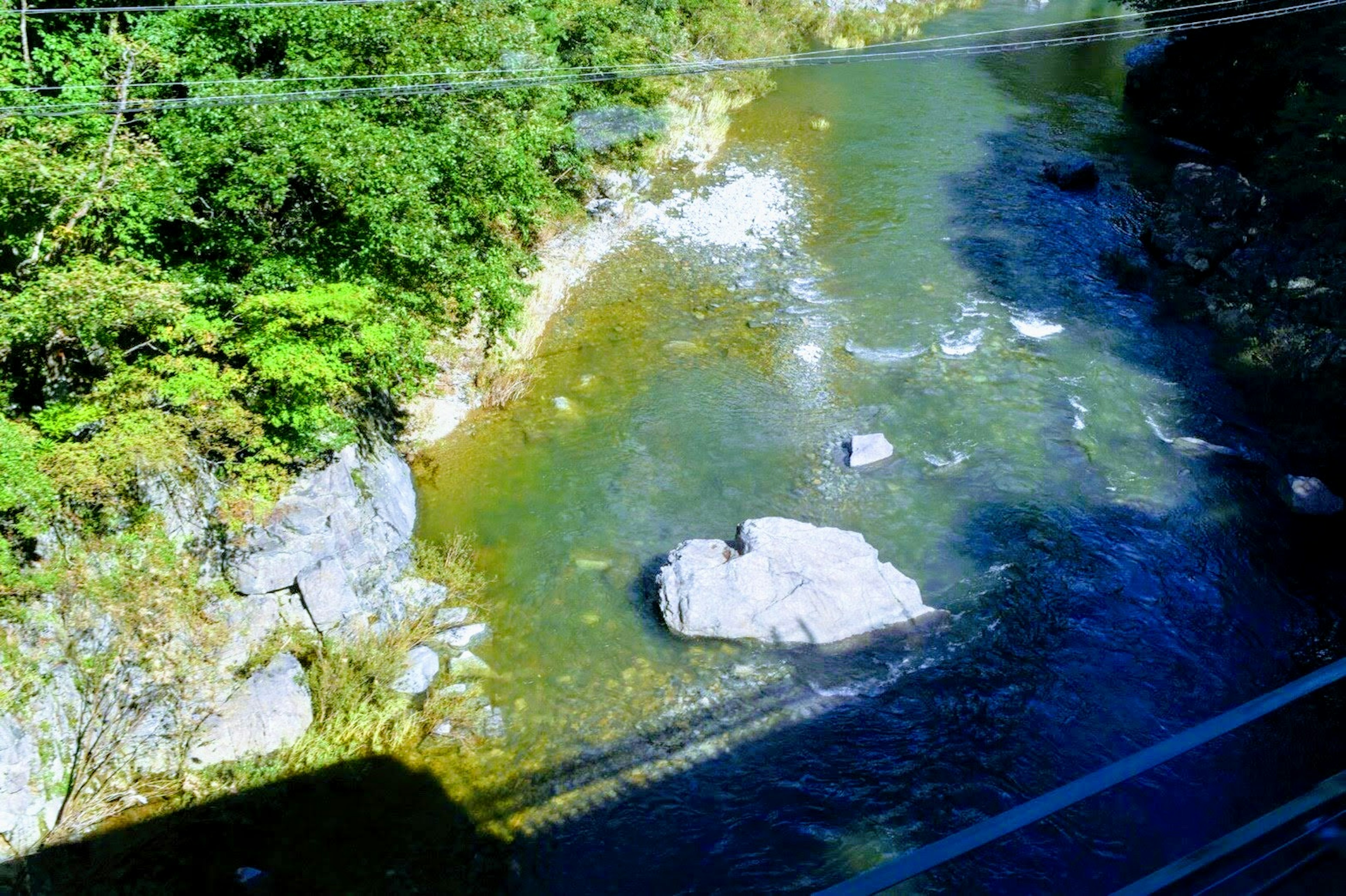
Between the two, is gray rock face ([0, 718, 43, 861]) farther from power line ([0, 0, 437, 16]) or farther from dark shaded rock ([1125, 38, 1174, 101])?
→ dark shaded rock ([1125, 38, 1174, 101])

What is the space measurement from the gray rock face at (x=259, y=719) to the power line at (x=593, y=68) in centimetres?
686

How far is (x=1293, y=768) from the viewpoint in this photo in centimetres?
980

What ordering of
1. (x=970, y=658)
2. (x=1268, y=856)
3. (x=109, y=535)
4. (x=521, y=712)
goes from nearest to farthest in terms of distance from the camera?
1. (x=1268, y=856)
2. (x=109, y=535)
3. (x=521, y=712)
4. (x=970, y=658)

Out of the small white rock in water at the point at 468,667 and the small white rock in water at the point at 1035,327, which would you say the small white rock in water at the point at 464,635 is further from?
the small white rock in water at the point at 1035,327

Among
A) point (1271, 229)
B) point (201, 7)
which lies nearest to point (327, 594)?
point (201, 7)

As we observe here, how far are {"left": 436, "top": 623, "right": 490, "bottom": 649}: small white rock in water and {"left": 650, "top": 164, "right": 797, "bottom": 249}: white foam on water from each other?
12.4 metres

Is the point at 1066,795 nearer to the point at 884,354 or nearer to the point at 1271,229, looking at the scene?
the point at 884,354

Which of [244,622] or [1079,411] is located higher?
[244,622]

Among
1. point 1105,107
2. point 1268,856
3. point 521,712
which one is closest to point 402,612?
point 521,712

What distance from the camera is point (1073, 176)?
24.0m

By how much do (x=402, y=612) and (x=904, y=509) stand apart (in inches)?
307

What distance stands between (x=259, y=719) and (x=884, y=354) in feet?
42.3

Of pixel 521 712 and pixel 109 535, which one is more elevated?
pixel 109 535

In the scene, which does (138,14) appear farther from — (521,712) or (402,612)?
(521,712)
